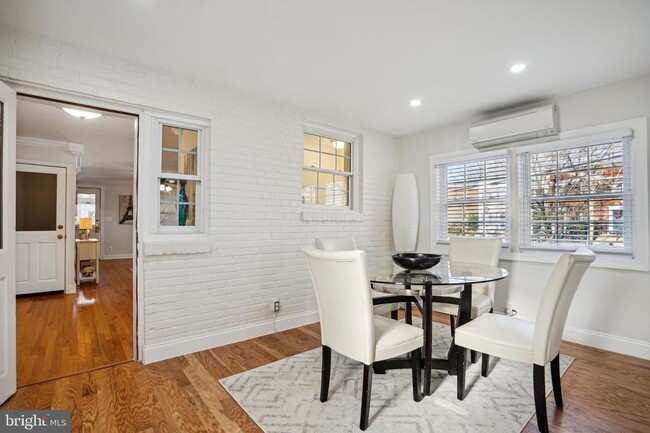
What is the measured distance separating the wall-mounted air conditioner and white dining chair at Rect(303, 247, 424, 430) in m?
2.54

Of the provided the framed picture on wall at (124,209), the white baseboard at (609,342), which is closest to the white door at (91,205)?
the framed picture on wall at (124,209)

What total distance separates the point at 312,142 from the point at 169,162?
66.6 inches

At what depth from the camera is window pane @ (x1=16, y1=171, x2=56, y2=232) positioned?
4.93 metres

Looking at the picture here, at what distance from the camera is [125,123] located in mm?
4293

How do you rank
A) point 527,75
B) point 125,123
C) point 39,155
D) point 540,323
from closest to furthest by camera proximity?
point 540,323 → point 527,75 → point 125,123 → point 39,155

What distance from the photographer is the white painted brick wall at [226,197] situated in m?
2.34

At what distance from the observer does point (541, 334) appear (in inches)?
68.3

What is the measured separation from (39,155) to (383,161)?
5393 mm

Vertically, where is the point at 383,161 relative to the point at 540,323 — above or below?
above

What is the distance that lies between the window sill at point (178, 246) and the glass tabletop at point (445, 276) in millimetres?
1575

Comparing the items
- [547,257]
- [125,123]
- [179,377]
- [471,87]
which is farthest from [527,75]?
[125,123]

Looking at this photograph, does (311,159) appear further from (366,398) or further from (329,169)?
(366,398)

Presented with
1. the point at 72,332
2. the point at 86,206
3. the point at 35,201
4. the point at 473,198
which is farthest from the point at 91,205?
the point at 473,198

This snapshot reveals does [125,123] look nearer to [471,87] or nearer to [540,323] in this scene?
[471,87]
